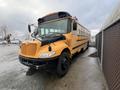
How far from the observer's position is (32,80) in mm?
4320

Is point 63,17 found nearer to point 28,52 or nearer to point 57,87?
point 28,52

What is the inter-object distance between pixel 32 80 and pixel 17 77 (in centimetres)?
73

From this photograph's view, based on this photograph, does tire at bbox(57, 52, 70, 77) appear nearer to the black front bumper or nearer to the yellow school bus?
the yellow school bus

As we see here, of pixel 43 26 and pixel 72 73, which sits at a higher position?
pixel 43 26

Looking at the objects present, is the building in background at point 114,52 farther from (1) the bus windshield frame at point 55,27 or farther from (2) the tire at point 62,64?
(1) the bus windshield frame at point 55,27

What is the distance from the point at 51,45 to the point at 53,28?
1.27 meters

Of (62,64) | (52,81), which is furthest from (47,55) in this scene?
(52,81)

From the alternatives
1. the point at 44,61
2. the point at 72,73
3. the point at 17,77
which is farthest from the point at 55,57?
the point at 17,77

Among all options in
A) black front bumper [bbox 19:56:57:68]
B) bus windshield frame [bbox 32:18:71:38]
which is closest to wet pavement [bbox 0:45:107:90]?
black front bumper [bbox 19:56:57:68]

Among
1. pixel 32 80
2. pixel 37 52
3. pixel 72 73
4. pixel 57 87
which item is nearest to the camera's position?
pixel 57 87

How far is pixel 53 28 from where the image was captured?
521 cm

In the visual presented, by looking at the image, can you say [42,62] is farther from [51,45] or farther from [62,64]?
[62,64]

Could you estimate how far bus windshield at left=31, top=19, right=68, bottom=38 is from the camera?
5047mm

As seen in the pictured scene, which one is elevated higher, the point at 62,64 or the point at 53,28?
the point at 53,28
